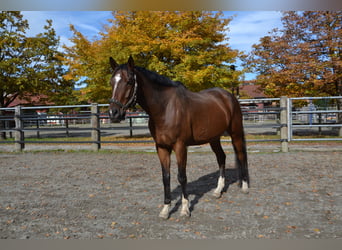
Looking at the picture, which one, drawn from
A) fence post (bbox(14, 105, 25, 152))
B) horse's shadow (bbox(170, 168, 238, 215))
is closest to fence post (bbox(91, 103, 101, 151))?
fence post (bbox(14, 105, 25, 152))

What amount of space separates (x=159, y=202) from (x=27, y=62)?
12842 mm

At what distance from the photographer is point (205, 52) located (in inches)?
403

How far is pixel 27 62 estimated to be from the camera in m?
13.1

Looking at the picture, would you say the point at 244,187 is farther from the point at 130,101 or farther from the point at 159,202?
the point at 130,101

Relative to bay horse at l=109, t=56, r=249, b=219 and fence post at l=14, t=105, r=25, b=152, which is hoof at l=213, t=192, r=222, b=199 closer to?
bay horse at l=109, t=56, r=249, b=219

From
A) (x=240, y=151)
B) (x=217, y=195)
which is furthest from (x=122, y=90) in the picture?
(x=240, y=151)

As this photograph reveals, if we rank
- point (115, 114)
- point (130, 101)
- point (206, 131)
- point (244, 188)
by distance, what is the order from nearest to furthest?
1. point (115, 114)
2. point (130, 101)
3. point (206, 131)
4. point (244, 188)

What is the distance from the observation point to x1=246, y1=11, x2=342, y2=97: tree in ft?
31.4

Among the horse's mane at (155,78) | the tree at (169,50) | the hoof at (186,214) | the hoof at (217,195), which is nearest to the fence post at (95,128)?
the tree at (169,50)

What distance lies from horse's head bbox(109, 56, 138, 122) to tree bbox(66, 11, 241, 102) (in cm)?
694

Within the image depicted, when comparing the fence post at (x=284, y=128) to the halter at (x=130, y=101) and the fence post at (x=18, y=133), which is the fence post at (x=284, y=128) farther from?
the fence post at (x=18, y=133)

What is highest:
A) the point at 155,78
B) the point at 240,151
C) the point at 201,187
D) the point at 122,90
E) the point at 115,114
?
the point at 155,78

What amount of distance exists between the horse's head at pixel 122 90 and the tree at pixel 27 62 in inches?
434

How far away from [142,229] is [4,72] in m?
13.4
